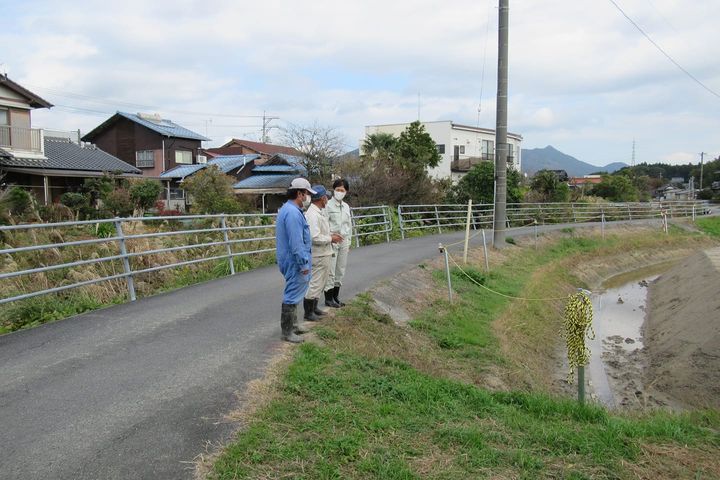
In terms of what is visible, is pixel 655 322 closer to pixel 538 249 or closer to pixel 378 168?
pixel 538 249

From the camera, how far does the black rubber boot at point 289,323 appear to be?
6.41 metres

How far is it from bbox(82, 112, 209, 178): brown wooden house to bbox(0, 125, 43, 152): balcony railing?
16.5 metres

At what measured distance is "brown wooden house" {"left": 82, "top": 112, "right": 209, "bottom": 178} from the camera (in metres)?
42.9

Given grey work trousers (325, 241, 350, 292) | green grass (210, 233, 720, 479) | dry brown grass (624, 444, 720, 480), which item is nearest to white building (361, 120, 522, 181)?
grey work trousers (325, 241, 350, 292)

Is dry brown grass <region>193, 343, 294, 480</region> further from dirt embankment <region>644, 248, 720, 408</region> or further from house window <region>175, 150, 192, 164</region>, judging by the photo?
house window <region>175, 150, 192, 164</region>

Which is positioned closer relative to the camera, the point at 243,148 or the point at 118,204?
the point at 118,204

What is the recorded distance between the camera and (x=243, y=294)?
920 centimetres

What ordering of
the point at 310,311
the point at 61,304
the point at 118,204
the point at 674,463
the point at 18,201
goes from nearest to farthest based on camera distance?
the point at 674,463 → the point at 310,311 → the point at 61,304 → the point at 18,201 → the point at 118,204

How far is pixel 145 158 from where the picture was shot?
43.6 m

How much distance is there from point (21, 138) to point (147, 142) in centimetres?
1898

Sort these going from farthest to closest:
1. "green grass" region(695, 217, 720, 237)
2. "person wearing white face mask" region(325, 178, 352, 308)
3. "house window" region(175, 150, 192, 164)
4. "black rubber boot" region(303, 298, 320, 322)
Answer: "house window" region(175, 150, 192, 164)
"green grass" region(695, 217, 720, 237)
"person wearing white face mask" region(325, 178, 352, 308)
"black rubber boot" region(303, 298, 320, 322)

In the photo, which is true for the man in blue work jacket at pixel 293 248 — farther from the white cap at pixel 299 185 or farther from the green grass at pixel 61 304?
the green grass at pixel 61 304

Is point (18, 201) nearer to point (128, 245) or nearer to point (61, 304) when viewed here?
point (128, 245)

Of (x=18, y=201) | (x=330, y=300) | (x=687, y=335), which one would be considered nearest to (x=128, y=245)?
(x=330, y=300)
